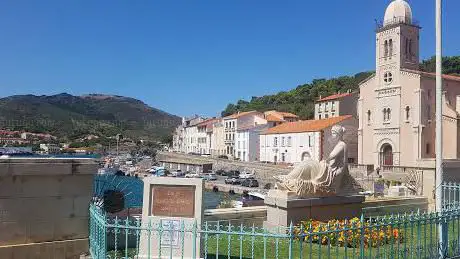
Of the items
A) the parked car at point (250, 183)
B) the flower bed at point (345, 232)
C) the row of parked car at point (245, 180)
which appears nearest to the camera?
the flower bed at point (345, 232)

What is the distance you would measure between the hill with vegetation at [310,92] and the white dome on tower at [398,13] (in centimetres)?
4414

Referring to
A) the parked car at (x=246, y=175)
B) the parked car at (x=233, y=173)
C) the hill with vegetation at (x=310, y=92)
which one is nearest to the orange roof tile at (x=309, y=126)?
the parked car at (x=233, y=173)

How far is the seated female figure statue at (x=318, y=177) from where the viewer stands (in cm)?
1248

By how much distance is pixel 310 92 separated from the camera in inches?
4739

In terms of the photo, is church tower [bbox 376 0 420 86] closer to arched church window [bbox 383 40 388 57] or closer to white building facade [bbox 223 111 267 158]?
arched church window [bbox 383 40 388 57]

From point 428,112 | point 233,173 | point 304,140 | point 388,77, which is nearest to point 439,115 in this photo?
point 428,112

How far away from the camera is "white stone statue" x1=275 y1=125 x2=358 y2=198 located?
40.9 feet

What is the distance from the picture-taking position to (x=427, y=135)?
58.9 metres

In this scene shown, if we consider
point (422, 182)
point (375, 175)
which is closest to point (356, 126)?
point (375, 175)

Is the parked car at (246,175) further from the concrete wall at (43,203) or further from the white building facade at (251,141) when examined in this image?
the concrete wall at (43,203)

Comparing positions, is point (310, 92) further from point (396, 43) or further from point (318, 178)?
point (318, 178)

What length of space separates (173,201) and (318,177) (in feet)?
17.0

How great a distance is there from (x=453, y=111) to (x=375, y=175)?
1435 centimetres

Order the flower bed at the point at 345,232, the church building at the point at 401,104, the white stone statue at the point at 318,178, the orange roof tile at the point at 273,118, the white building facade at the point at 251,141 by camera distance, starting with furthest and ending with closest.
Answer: the orange roof tile at the point at 273,118, the white building facade at the point at 251,141, the church building at the point at 401,104, the white stone statue at the point at 318,178, the flower bed at the point at 345,232
